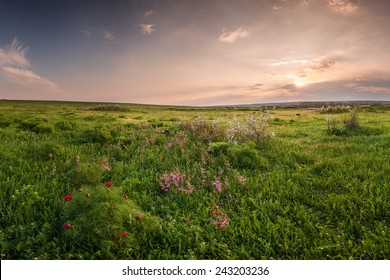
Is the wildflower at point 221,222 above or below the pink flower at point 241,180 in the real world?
below

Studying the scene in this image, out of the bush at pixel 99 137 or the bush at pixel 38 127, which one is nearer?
the bush at pixel 99 137

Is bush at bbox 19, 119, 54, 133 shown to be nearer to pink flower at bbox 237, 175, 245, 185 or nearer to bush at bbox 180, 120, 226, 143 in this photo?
bush at bbox 180, 120, 226, 143

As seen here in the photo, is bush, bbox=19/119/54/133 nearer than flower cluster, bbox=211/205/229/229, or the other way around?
flower cluster, bbox=211/205/229/229

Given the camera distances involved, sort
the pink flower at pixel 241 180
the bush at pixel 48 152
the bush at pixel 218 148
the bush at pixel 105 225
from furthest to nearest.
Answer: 1. the bush at pixel 218 148
2. the bush at pixel 48 152
3. the pink flower at pixel 241 180
4. the bush at pixel 105 225

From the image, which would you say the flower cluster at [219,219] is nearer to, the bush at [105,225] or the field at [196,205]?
the field at [196,205]

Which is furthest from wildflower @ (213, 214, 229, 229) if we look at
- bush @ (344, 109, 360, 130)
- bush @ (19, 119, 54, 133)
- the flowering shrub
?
bush @ (344, 109, 360, 130)

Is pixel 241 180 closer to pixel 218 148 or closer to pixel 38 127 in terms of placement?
pixel 218 148

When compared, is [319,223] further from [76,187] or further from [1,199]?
[1,199]

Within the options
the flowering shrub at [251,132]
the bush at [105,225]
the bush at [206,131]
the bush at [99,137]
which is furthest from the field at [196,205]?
the bush at [206,131]

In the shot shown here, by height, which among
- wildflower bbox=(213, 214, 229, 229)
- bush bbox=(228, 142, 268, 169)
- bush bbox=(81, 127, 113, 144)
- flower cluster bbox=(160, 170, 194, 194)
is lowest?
wildflower bbox=(213, 214, 229, 229)

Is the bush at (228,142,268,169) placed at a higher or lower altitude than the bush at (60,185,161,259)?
higher

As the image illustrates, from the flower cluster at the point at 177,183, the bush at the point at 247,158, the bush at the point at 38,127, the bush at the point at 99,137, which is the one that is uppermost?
the bush at the point at 38,127
